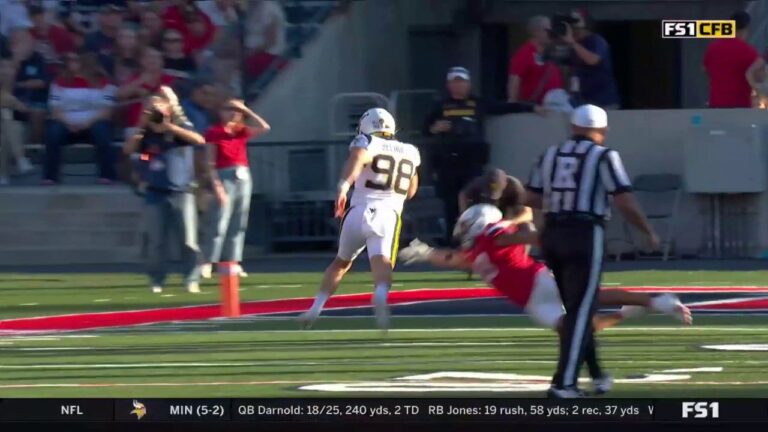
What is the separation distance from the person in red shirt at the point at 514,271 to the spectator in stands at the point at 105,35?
9283mm

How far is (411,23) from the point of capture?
2167 cm

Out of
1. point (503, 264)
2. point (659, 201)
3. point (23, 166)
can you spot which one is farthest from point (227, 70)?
point (503, 264)

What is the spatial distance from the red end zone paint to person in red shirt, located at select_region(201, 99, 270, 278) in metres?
1.27

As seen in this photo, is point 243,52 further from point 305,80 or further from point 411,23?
point 411,23

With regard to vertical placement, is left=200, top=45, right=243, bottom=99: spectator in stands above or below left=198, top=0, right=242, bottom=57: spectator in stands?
below

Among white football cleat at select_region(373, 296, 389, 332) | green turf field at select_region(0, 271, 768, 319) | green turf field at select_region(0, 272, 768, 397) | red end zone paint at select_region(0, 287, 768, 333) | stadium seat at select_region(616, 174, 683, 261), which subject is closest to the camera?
green turf field at select_region(0, 272, 768, 397)

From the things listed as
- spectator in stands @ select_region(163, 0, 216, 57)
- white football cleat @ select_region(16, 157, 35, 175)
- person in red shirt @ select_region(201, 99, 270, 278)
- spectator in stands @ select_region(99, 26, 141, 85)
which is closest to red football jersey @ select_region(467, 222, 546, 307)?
person in red shirt @ select_region(201, 99, 270, 278)

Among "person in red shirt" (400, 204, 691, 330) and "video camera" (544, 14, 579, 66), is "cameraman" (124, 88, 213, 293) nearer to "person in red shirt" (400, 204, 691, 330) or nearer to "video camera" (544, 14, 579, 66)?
"video camera" (544, 14, 579, 66)

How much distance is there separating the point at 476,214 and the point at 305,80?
9.83m

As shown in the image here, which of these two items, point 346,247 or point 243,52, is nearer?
point 346,247

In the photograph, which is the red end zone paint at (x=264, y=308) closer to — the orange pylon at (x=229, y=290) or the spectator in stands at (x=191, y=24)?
the orange pylon at (x=229, y=290)

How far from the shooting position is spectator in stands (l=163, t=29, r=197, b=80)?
18.0 metres
